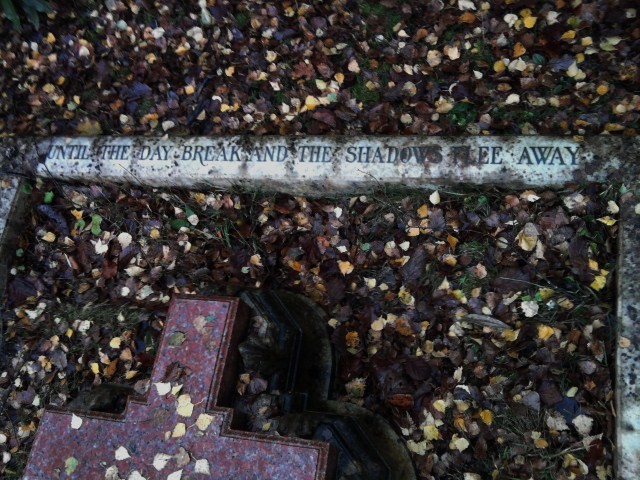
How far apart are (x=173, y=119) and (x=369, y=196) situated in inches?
57.7

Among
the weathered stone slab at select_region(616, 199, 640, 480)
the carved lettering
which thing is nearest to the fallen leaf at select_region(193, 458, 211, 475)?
the carved lettering

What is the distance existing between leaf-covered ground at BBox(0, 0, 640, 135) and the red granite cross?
1.43 meters

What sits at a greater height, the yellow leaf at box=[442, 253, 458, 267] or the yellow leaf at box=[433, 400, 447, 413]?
the yellow leaf at box=[442, 253, 458, 267]

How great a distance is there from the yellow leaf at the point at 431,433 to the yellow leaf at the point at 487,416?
0.22m

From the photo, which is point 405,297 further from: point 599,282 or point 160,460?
point 160,460

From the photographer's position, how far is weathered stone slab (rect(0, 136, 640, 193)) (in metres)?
2.44

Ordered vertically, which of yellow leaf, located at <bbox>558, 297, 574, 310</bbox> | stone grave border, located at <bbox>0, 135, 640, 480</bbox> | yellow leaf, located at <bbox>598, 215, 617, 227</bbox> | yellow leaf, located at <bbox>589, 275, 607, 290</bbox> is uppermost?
stone grave border, located at <bbox>0, 135, 640, 480</bbox>

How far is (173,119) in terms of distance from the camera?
3.35 meters

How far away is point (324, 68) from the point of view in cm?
320

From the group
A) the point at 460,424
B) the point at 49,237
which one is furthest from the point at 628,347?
the point at 49,237

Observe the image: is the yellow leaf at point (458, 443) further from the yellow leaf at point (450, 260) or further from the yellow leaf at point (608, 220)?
the yellow leaf at point (608, 220)

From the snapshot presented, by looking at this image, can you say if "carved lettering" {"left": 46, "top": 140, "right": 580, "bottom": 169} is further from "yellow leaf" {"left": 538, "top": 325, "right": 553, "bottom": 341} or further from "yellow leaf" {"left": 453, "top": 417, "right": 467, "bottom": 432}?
"yellow leaf" {"left": 453, "top": 417, "right": 467, "bottom": 432}

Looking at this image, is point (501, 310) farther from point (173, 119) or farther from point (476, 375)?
point (173, 119)

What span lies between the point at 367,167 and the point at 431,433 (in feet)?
4.39
